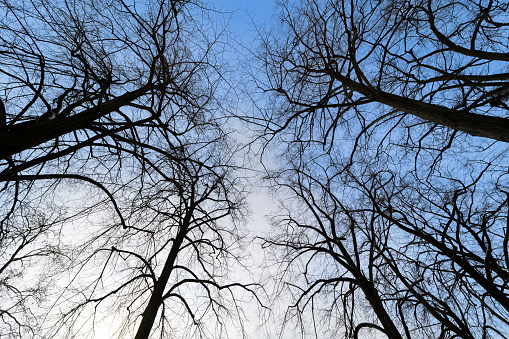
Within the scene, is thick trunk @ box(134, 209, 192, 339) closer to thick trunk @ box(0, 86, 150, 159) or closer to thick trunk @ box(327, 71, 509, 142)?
thick trunk @ box(0, 86, 150, 159)

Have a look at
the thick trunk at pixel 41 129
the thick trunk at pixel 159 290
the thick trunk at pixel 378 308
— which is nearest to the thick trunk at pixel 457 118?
the thick trunk at pixel 378 308

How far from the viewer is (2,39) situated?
3.13 meters

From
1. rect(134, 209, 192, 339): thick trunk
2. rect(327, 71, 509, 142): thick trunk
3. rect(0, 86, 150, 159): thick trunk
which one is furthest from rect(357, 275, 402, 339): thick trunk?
→ rect(0, 86, 150, 159): thick trunk

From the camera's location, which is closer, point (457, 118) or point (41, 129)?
point (41, 129)

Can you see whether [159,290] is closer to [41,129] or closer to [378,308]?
[41,129]

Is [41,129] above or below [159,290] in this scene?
above

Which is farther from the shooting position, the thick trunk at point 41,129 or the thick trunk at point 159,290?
the thick trunk at point 159,290

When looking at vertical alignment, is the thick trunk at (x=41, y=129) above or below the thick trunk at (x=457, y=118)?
below

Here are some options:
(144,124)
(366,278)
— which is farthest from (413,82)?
(144,124)

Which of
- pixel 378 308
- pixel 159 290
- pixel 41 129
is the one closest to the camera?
pixel 41 129

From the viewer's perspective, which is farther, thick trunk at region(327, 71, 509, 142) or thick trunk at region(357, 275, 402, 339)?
thick trunk at region(357, 275, 402, 339)

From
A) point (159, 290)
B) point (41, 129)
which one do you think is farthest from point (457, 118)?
point (159, 290)

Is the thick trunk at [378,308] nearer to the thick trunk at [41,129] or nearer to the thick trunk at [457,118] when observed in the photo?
the thick trunk at [457,118]

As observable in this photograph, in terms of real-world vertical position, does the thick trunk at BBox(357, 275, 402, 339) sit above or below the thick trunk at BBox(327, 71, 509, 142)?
below
